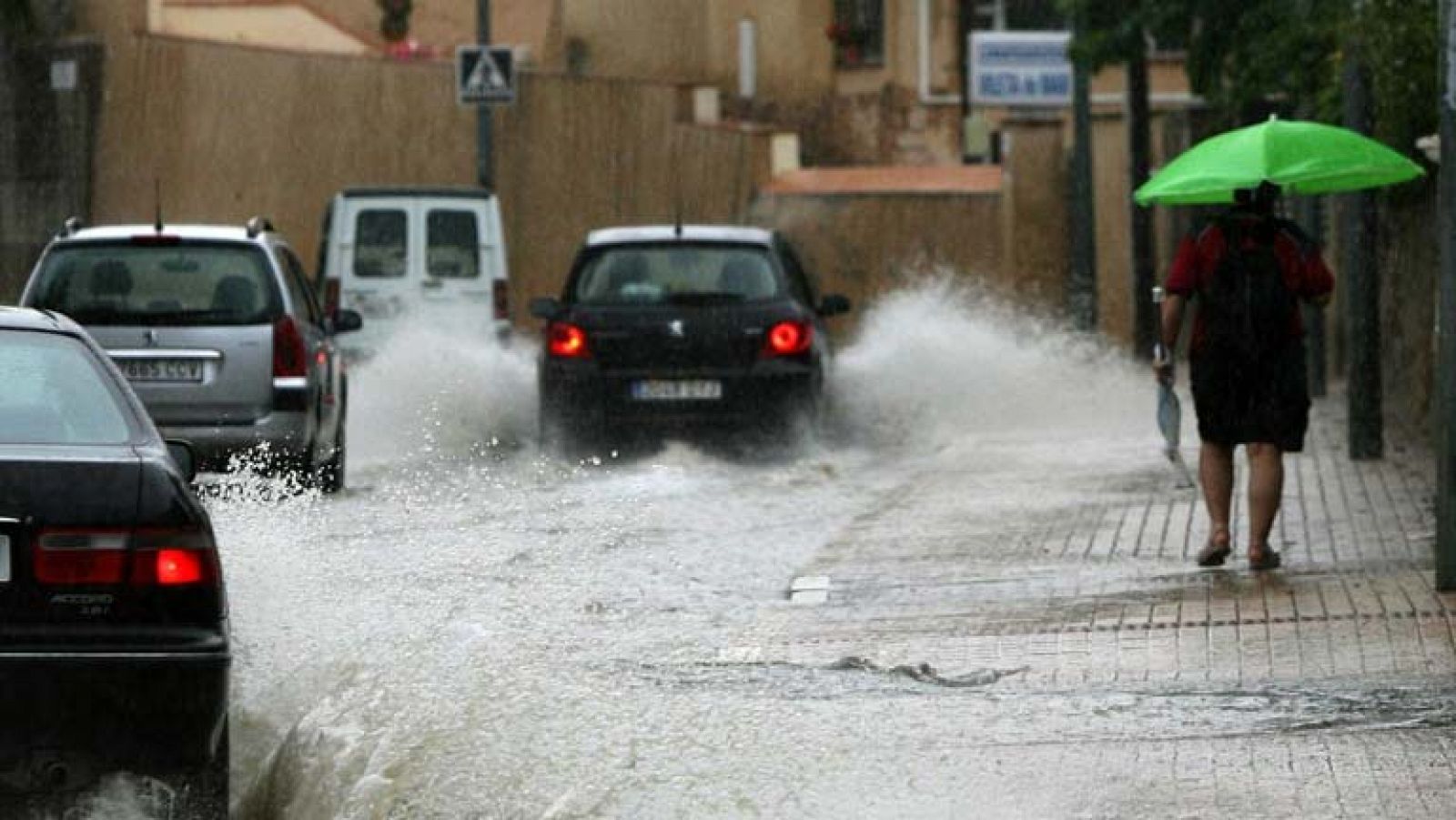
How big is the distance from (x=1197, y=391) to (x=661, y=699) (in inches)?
174

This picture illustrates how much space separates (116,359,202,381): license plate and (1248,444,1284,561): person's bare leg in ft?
20.4

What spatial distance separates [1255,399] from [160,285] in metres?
6.43

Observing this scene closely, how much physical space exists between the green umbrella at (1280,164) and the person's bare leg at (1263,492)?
1094mm

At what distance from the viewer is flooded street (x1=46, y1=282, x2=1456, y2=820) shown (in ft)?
27.5

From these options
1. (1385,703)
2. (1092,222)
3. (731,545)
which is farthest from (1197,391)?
(1092,222)

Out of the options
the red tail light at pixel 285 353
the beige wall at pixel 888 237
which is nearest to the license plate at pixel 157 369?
the red tail light at pixel 285 353

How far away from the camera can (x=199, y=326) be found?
1752cm

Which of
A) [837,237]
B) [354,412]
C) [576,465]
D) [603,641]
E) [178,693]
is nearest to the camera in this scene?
[178,693]

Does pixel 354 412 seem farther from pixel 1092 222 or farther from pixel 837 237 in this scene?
pixel 837 237

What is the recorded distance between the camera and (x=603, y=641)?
11625 millimetres

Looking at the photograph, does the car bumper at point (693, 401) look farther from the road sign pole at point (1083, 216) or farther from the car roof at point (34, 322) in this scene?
the car roof at point (34, 322)

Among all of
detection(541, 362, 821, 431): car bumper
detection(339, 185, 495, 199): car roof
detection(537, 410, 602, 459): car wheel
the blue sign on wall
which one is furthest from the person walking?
the blue sign on wall

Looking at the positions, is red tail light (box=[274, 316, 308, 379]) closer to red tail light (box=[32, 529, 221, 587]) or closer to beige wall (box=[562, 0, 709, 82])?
red tail light (box=[32, 529, 221, 587])

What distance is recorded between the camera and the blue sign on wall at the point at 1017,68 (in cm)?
3716
